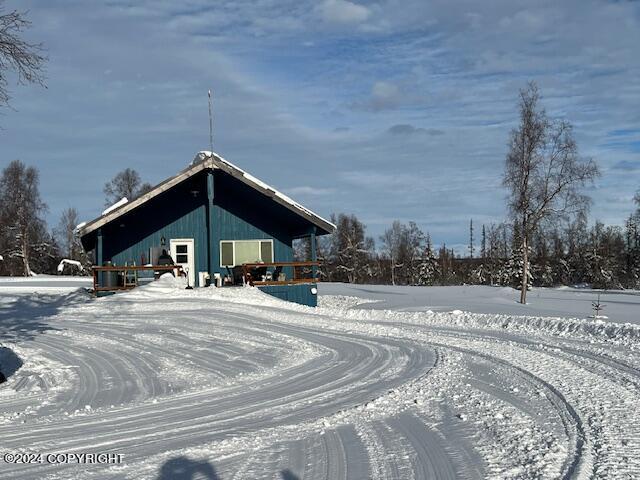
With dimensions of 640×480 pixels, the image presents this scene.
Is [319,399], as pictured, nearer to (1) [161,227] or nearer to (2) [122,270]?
(2) [122,270]

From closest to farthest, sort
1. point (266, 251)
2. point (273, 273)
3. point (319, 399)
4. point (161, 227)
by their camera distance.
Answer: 1. point (319, 399)
2. point (273, 273)
3. point (161, 227)
4. point (266, 251)

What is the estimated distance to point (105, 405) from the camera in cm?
848

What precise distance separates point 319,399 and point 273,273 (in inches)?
700

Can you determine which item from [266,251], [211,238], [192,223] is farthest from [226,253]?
[192,223]

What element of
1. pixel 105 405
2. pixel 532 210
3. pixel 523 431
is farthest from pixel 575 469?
pixel 532 210

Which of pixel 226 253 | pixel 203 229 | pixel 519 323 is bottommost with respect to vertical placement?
pixel 519 323

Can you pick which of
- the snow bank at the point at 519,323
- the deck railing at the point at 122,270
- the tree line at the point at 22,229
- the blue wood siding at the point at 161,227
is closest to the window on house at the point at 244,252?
the blue wood siding at the point at 161,227

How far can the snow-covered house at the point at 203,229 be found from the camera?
2608 cm

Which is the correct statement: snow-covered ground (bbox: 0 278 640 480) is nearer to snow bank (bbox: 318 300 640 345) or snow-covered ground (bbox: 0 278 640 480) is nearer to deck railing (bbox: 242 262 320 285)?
snow bank (bbox: 318 300 640 345)

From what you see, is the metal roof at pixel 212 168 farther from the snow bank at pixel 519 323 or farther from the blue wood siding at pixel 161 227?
the snow bank at pixel 519 323

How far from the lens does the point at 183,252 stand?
2652cm

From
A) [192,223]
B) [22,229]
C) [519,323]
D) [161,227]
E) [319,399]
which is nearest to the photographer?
[319,399]

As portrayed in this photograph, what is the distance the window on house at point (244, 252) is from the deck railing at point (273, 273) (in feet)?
2.76

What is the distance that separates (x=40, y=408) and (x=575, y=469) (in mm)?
6444
